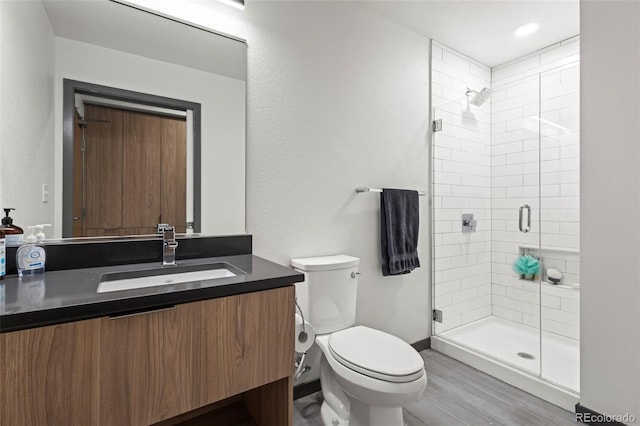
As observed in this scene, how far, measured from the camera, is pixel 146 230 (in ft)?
4.66

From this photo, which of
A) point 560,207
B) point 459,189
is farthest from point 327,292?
point 560,207

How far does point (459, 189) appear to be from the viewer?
275cm

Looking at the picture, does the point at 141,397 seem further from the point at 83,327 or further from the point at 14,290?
the point at 14,290

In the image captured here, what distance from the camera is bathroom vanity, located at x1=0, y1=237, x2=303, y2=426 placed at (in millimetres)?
728

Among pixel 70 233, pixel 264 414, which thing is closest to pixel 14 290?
pixel 70 233

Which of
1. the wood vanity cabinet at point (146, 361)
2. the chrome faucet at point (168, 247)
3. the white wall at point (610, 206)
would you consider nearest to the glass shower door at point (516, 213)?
the white wall at point (610, 206)

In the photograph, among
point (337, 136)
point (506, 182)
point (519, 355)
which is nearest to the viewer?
point (337, 136)

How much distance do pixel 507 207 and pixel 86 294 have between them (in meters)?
3.15

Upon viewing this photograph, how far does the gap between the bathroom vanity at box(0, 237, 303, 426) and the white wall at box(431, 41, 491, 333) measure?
1874 mm

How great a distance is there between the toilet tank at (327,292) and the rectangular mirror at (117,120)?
1.50 ft

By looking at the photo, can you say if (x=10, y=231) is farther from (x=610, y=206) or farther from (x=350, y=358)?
(x=610, y=206)

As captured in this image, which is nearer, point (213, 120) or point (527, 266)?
point (213, 120)

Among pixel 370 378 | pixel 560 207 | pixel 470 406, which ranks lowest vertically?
A: pixel 470 406

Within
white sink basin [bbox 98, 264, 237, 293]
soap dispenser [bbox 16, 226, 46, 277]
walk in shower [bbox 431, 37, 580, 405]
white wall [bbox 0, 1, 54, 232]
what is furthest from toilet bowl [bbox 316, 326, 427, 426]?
white wall [bbox 0, 1, 54, 232]
